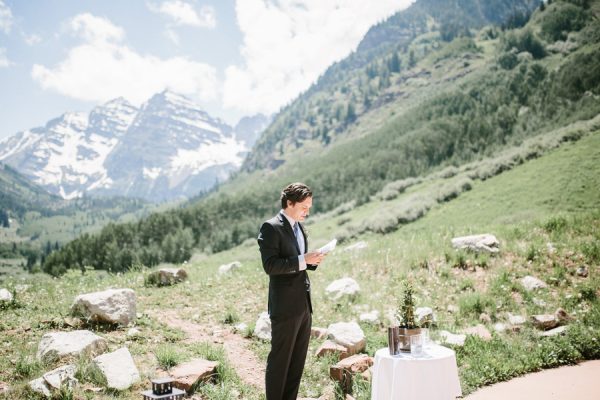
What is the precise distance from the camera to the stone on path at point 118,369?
254 inches

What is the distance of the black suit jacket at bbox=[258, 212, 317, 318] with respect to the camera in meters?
5.16

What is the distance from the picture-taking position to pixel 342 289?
1249 centimetres

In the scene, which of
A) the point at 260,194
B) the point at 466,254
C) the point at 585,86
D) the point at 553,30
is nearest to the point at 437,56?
the point at 553,30

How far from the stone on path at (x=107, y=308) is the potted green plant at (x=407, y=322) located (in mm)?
6244

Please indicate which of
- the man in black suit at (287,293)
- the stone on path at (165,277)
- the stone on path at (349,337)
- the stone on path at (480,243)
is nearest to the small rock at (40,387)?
the man in black suit at (287,293)

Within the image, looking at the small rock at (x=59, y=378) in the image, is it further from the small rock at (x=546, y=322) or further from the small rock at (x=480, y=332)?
the small rock at (x=546, y=322)

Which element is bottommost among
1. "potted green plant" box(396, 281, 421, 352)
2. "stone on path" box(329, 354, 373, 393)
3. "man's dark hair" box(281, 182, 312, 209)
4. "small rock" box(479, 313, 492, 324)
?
"small rock" box(479, 313, 492, 324)

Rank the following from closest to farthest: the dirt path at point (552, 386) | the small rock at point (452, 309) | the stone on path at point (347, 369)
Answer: the dirt path at point (552, 386) < the stone on path at point (347, 369) < the small rock at point (452, 309)

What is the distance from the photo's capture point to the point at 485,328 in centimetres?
968

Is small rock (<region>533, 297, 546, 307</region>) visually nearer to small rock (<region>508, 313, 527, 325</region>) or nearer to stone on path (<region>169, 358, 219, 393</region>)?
small rock (<region>508, 313, 527, 325</region>)

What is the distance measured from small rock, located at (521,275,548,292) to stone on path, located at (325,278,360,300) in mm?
4742

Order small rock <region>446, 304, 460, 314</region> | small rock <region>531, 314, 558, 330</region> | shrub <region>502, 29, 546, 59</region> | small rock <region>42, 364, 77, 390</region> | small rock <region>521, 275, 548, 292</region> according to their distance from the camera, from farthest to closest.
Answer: shrub <region>502, 29, 546, 59</region> → small rock <region>521, 275, 548, 292</region> → small rock <region>446, 304, 460, 314</region> → small rock <region>531, 314, 558, 330</region> → small rock <region>42, 364, 77, 390</region>

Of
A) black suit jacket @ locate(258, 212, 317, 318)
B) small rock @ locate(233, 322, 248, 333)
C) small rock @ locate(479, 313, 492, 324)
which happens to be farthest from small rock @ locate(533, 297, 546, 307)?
black suit jacket @ locate(258, 212, 317, 318)

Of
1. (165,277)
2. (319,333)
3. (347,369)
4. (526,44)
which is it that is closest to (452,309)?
(319,333)
